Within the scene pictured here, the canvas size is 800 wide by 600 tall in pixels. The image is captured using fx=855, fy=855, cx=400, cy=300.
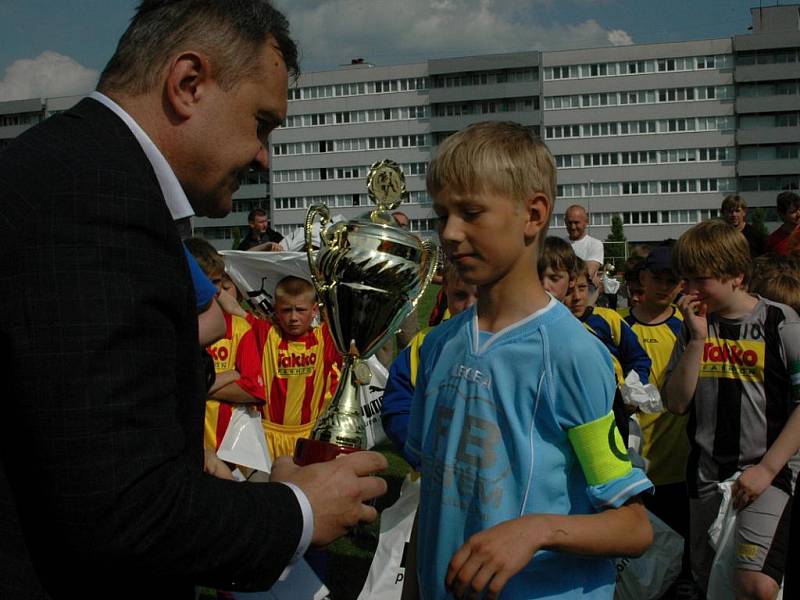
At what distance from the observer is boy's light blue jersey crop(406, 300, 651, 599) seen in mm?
1936

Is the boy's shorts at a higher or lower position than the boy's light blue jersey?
lower

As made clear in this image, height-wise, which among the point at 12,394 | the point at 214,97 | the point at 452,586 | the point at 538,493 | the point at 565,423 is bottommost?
the point at 452,586

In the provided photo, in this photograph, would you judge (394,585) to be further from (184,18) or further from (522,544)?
(184,18)

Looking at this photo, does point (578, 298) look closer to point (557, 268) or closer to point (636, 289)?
point (557, 268)

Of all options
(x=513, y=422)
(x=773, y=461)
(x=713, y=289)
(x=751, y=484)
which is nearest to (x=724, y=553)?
(x=751, y=484)

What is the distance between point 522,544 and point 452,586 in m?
0.17

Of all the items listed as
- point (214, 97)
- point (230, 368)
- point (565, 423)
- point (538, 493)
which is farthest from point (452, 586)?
point (230, 368)

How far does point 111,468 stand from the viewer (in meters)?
1.34


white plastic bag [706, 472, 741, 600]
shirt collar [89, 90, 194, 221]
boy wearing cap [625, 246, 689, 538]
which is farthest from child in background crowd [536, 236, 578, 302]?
shirt collar [89, 90, 194, 221]

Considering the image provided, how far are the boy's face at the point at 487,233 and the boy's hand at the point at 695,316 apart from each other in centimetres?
198

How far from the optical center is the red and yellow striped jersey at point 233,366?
16.2ft

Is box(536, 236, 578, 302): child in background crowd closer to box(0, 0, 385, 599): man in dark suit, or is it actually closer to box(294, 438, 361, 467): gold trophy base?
box(294, 438, 361, 467): gold trophy base

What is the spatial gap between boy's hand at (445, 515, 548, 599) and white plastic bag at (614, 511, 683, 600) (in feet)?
5.75

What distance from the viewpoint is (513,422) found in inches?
78.4
